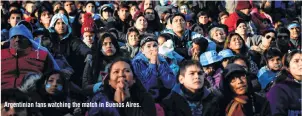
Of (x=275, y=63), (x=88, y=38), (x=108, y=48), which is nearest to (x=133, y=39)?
(x=88, y=38)

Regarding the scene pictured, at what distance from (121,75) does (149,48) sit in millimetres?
1240

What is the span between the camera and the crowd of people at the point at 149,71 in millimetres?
4930

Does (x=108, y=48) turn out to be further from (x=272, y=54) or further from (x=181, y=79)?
(x=272, y=54)

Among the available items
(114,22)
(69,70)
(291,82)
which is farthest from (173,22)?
(291,82)

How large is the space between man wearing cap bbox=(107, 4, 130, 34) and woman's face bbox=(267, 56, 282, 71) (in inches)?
110

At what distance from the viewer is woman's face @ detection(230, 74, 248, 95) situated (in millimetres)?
5242

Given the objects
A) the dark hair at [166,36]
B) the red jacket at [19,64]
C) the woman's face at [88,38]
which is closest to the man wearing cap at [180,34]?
the dark hair at [166,36]

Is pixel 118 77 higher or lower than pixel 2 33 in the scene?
lower

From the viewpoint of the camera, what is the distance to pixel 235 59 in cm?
643

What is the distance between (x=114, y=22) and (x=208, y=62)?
9.64 feet

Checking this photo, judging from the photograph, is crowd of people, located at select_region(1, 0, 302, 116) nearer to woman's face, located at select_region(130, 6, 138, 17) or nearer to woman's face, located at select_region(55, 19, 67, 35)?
woman's face, located at select_region(55, 19, 67, 35)

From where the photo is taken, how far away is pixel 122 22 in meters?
9.20

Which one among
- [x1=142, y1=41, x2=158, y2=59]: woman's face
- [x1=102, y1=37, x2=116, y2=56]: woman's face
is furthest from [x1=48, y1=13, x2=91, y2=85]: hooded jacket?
[x1=142, y1=41, x2=158, y2=59]: woman's face

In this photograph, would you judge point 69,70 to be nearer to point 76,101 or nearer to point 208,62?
point 76,101
